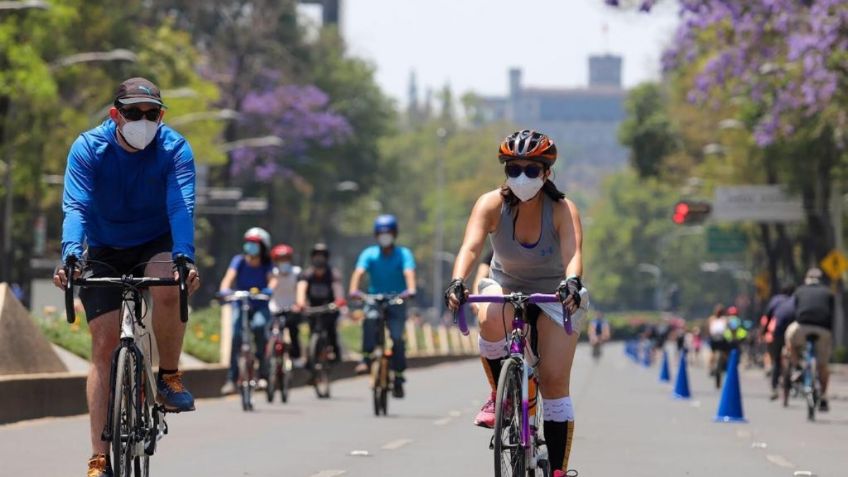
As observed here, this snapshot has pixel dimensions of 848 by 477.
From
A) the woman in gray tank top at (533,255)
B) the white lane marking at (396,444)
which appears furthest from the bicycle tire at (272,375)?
the woman in gray tank top at (533,255)

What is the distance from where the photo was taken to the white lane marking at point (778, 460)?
14.5m

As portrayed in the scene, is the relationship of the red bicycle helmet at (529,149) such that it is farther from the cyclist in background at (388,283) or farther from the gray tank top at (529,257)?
the cyclist in background at (388,283)

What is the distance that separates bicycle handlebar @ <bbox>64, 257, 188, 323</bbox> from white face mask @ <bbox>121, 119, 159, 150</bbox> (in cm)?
60

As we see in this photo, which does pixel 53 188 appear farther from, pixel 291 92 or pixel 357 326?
pixel 291 92

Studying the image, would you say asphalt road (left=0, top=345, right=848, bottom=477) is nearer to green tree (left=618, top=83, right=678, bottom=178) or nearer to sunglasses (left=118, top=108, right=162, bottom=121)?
sunglasses (left=118, top=108, right=162, bottom=121)

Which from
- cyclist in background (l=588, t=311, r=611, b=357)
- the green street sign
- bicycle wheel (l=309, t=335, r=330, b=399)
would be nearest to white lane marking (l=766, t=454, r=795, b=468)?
bicycle wheel (l=309, t=335, r=330, b=399)

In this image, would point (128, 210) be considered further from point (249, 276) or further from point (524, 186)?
point (249, 276)

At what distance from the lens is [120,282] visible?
29.5 feet

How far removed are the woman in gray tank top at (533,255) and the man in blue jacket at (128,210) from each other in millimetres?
1319

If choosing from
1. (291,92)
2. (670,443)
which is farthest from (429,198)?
(670,443)

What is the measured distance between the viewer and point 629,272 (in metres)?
169

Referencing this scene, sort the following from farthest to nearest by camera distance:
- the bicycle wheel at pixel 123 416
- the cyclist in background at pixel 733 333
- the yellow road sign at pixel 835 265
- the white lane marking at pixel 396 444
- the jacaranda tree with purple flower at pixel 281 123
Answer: the jacaranda tree with purple flower at pixel 281 123 < the yellow road sign at pixel 835 265 < the cyclist in background at pixel 733 333 < the white lane marking at pixel 396 444 < the bicycle wheel at pixel 123 416

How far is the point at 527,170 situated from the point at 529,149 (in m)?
0.10

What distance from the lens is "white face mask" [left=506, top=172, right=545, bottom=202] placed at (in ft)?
31.4
